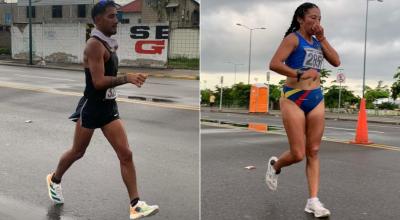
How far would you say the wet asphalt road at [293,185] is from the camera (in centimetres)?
355

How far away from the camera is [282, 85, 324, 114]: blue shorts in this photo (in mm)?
3219

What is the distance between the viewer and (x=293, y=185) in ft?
14.4

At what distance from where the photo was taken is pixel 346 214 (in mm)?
3482

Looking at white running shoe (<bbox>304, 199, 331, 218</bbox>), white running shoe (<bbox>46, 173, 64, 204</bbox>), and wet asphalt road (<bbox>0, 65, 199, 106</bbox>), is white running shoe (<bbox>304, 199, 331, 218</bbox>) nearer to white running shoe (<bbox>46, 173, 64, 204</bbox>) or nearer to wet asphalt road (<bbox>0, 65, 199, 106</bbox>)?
white running shoe (<bbox>46, 173, 64, 204</bbox>)

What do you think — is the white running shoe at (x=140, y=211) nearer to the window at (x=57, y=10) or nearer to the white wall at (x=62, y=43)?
the white wall at (x=62, y=43)

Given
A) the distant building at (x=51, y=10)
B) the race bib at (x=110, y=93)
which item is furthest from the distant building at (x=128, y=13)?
the distant building at (x=51, y=10)

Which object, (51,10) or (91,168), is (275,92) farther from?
(91,168)

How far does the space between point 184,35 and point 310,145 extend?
17.5 meters

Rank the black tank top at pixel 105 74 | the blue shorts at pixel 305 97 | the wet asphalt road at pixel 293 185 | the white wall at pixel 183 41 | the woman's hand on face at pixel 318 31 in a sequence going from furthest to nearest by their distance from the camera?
1. the white wall at pixel 183 41
2. the wet asphalt road at pixel 293 185
3. the blue shorts at pixel 305 97
4. the woman's hand on face at pixel 318 31
5. the black tank top at pixel 105 74

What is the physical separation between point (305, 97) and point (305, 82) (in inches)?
3.8

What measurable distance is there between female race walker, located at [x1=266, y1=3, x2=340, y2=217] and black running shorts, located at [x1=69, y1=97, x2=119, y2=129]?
1.00m

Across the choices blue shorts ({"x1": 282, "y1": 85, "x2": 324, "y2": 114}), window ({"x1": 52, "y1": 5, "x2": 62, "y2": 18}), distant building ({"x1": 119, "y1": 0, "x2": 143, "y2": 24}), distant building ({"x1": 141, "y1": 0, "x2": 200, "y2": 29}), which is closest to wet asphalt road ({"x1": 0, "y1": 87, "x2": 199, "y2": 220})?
blue shorts ({"x1": 282, "y1": 85, "x2": 324, "y2": 114})

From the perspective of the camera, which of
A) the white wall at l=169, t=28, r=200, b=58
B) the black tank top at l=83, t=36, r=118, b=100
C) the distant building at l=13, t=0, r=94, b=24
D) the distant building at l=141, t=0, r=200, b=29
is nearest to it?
the black tank top at l=83, t=36, r=118, b=100

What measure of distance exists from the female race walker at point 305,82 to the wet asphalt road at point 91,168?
0.83m
